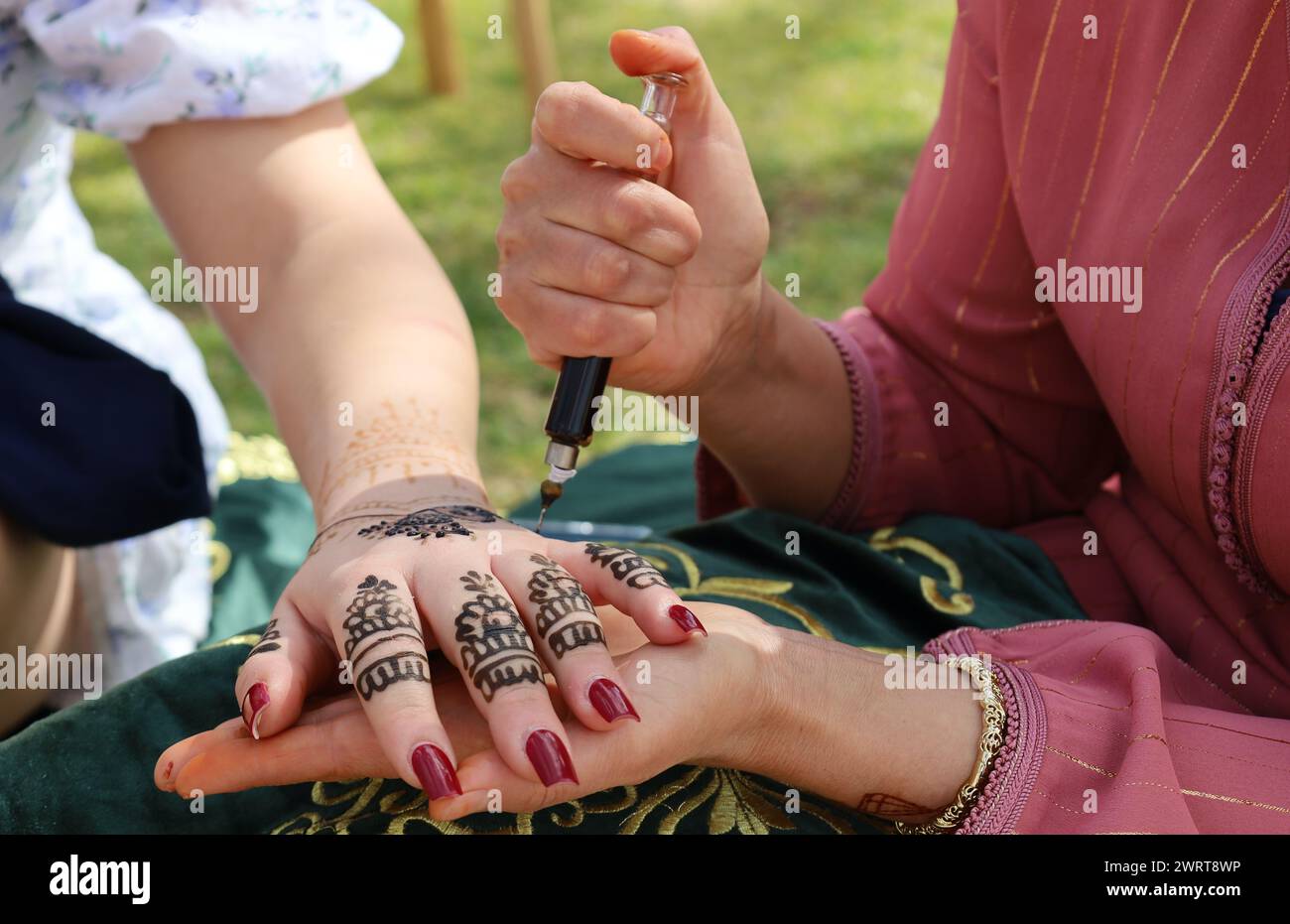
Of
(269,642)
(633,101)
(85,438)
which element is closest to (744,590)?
(269,642)

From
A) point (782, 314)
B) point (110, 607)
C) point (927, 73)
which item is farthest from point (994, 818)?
point (927, 73)

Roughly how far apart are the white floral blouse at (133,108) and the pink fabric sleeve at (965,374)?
0.63 metres

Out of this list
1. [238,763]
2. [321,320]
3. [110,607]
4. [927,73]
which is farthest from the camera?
[927,73]

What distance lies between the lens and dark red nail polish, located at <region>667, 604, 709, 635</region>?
2.83 ft

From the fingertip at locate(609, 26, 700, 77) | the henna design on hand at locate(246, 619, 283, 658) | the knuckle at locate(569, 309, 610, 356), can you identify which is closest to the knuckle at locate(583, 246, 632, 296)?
the knuckle at locate(569, 309, 610, 356)

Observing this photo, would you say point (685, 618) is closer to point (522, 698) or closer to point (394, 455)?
point (522, 698)

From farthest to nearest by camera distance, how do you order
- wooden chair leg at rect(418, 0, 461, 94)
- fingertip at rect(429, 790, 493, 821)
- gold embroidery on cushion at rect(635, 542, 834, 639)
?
wooden chair leg at rect(418, 0, 461, 94)
gold embroidery on cushion at rect(635, 542, 834, 639)
fingertip at rect(429, 790, 493, 821)

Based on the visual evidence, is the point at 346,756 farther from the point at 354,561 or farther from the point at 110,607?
the point at 110,607

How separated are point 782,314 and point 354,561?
0.55 meters

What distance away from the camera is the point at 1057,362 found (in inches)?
51.2

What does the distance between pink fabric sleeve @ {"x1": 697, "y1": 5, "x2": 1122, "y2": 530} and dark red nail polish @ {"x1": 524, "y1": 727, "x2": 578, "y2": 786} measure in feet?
2.01

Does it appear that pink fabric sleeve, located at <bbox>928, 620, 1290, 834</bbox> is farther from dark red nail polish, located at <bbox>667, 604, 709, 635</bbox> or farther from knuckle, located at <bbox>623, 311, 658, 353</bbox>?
knuckle, located at <bbox>623, 311, 658, 353</bbox>

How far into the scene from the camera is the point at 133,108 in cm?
125

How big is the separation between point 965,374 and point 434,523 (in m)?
0.64
